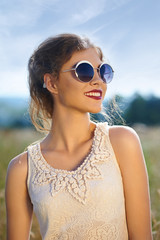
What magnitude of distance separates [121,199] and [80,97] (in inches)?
25.9

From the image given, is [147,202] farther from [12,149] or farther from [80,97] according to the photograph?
[12,149]

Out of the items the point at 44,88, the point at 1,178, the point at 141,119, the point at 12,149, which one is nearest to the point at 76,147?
the point at 44,88

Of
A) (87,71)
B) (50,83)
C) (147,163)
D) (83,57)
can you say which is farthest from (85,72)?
(147,163)

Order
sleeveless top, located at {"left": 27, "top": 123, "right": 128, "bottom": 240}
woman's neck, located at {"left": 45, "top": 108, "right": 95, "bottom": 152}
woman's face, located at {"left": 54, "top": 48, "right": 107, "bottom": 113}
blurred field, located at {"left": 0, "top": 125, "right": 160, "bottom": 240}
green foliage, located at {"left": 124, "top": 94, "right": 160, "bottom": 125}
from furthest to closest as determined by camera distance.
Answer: green foliage, located at {"left": 124, "top": 94, "right": 160, "bottom": 125} → blurred field, located at {"left": 0, "top": 125, "right": 160, "bottom": 240} → woman's neck, located at {"left": 45, "top": 108, "right": 95, "bottom": 152} → woman's face, located at {"left": 54, "top": 48, "right": 107, "bottom": 113} → sleeveless top, located at {"left": 27, "top": 123, "right": 128, "bottom": 240}

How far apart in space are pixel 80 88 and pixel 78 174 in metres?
0.52

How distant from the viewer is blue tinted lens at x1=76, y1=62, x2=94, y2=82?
79.1 inches

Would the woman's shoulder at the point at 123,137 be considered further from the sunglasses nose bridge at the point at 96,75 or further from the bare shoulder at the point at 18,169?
the bare shoulder at the point at 18,169

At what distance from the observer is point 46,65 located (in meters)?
2.24

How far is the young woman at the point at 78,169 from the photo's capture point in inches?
76.4

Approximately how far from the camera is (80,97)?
2.02 m

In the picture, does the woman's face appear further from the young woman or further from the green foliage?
the green foliage

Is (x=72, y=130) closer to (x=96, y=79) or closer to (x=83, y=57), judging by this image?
(x=96, y=79)

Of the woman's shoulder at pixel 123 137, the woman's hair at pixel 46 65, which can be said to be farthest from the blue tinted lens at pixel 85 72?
the woman's shoulder at pixel 123 137

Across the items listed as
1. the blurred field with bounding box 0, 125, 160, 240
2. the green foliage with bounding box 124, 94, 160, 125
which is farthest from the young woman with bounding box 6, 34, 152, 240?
the green foliage with bounding box 124, 94, 160, 125
